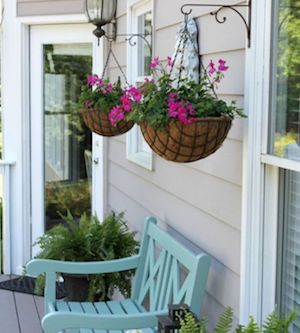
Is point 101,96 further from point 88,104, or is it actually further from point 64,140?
point 64,140

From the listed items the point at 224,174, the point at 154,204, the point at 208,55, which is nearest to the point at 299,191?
the point at 224,174

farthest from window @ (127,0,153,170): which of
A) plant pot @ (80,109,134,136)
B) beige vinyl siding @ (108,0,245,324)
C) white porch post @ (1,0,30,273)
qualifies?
white porch post @ (1,0,30,273)

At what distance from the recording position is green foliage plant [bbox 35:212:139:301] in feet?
11.5

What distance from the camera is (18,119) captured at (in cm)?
533

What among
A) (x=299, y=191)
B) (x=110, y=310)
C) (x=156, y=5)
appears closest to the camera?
(x=299, y=191)

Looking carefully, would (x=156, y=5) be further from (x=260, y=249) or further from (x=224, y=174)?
(x=260, y=249)

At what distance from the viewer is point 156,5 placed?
11.3 feet

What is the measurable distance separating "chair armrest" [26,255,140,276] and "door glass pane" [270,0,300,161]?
142 cm

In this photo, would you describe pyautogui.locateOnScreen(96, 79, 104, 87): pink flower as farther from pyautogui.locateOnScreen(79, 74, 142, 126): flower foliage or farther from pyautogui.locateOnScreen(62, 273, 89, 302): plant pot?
pyautogui.locateOnScreen(62, 273, 89, 302): plant pot

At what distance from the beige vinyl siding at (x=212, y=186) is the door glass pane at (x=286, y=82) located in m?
0.27

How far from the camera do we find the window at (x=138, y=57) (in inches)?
154

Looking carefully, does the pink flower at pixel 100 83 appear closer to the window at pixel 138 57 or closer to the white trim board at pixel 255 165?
the window at pixel 138 57

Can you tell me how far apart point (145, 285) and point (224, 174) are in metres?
0.95

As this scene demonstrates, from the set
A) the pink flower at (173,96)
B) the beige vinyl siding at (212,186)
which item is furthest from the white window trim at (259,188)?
the pink flower at (173,96)
